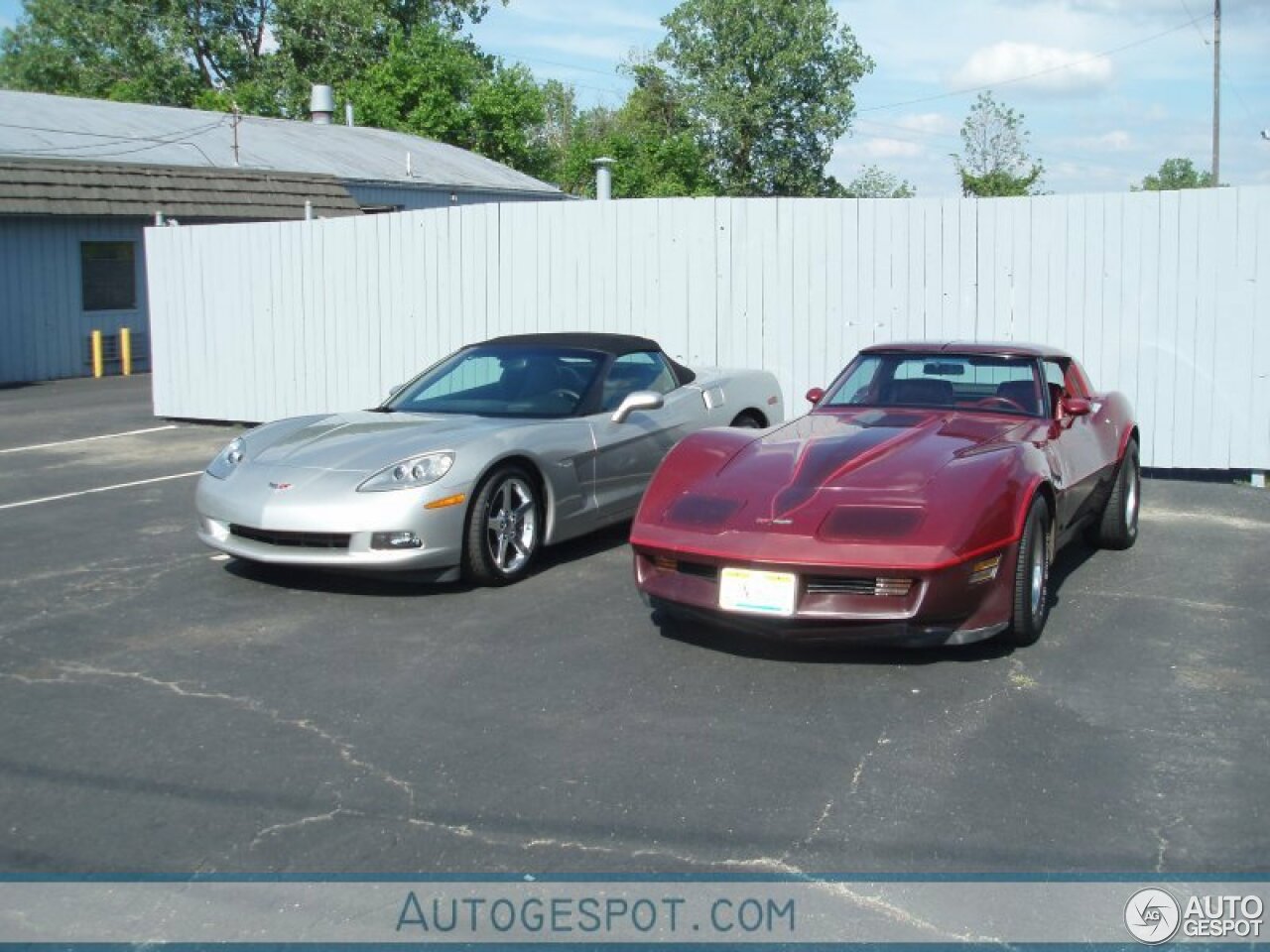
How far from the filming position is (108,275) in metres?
22.3

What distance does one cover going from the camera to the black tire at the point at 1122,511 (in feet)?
26.1

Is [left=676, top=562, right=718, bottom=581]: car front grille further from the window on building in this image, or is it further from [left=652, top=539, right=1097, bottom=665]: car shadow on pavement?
the window on building

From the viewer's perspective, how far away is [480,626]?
647 centimetres

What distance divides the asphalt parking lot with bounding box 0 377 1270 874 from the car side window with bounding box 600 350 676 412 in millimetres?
1196

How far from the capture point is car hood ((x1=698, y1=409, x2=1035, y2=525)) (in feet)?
18.9

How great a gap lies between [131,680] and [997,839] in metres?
3.50

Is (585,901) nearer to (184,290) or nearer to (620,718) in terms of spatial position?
(620,718)

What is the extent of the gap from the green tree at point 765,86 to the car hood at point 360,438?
134ft

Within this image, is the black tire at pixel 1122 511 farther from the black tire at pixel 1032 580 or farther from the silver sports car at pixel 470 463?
the silver sports car at pixel 470 463

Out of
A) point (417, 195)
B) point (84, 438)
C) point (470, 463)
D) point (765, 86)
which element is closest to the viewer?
point (470, 463)

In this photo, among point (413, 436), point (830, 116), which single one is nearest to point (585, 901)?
point (413, 436)

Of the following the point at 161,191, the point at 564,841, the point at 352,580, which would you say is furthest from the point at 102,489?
the point at 161,191

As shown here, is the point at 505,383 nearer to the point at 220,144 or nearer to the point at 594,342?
the point at 594,342

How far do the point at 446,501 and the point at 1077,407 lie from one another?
3186 millimetres
